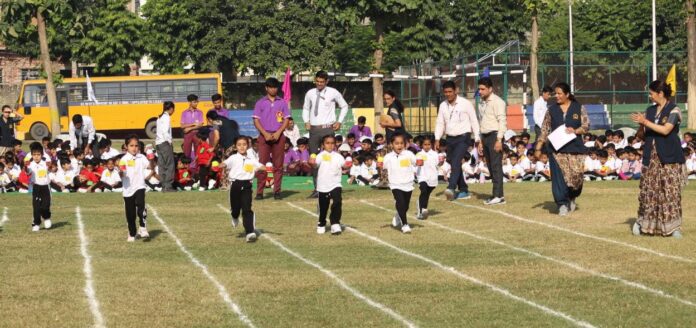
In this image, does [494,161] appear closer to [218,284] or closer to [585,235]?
[585,235]

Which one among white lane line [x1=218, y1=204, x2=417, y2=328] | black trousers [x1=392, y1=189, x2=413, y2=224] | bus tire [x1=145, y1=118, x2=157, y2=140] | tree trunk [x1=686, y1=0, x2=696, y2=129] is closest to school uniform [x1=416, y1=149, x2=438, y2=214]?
black trousers [x1=392, y1=189, x2=413, y2=224]

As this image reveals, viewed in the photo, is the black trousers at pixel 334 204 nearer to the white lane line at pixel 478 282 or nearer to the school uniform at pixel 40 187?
the white lane line at pixel 478 282

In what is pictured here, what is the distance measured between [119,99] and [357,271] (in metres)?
50.0

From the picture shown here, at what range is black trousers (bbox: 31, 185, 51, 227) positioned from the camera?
58.6 feet

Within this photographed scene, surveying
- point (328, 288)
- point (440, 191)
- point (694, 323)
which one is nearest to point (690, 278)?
point (694, 323)

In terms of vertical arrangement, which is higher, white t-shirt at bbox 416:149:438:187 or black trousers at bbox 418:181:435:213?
white t-shirt at bbox 416:149:438:187

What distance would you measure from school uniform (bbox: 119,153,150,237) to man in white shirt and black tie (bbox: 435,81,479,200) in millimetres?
5608

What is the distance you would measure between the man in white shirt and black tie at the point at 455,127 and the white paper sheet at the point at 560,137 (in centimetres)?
216

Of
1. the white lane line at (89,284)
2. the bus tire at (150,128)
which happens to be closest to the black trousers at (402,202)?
the white lane line at (89,284)

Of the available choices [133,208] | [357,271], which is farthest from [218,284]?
[133,208]

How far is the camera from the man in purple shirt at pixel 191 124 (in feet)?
88.1

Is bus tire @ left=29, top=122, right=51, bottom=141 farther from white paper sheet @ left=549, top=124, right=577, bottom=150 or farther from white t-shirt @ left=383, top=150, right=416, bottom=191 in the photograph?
white t-shirt @ left=383, top=150, right=416, bottom=191

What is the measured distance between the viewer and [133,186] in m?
16.5

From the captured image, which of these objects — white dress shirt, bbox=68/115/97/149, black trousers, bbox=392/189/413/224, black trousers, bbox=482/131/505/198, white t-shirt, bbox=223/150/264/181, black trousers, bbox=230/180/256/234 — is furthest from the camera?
white dress shirt, bbox=68/115/97/149
